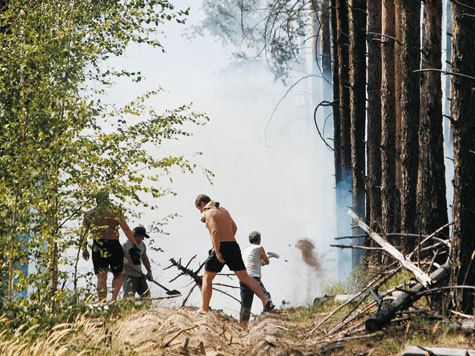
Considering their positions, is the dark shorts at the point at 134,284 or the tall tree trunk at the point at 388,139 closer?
the dark shorts at the point at 134,284

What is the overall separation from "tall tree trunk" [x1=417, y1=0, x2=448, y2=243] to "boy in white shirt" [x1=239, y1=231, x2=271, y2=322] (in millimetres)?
3335

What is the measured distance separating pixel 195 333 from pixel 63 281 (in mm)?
1679

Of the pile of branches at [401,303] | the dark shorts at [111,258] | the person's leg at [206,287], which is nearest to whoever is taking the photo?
the pile of branches at [401,303]

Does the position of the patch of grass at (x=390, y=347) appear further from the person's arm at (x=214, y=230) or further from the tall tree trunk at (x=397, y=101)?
the tall tree trunk at (x=397, y=101)

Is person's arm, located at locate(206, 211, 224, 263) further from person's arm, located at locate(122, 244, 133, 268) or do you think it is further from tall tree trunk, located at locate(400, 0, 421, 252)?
tall tree trunk, located at locate(400, 0, 421, 252)

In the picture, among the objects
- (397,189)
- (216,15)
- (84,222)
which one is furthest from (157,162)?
(216,15)

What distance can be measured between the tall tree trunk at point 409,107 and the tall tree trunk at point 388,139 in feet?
4.79

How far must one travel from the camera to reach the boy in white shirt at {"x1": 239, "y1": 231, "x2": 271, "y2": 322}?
1127 cm

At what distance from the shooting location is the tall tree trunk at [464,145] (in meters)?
7.33

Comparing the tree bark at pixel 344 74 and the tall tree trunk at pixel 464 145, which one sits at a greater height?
the tree bark at pixel 344 74

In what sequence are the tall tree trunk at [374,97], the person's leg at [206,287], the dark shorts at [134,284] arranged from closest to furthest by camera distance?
the person's leg at [206,287], the dark shorts at [134,284], the tall tree trunk at [374,97]

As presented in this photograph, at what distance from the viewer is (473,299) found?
7258mm

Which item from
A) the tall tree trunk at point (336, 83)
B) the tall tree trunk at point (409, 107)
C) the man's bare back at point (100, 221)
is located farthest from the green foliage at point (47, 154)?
the tall tree trunk at point (336, 83)

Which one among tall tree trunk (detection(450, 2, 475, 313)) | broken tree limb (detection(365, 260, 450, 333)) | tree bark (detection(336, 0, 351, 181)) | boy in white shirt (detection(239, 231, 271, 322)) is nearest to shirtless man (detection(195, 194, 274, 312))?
boy in white shirt (detection(239, 231, 271, 322))
